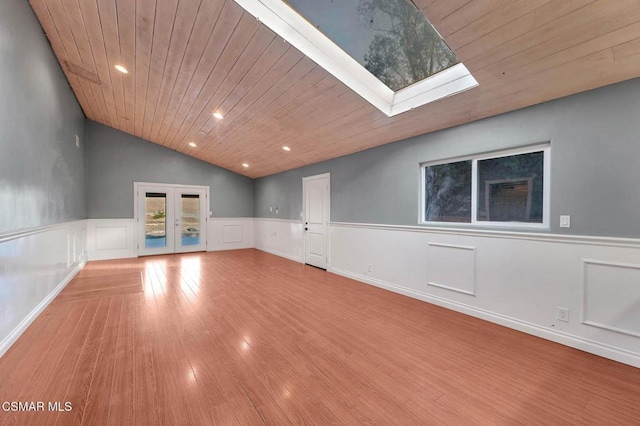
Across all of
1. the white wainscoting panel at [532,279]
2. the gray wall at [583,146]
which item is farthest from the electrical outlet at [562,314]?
the gray wall at [583,146]

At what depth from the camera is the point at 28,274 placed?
2.73 metres

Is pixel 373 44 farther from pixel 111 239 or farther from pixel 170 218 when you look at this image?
pixel 111 239

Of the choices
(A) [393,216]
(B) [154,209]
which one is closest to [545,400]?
(A) [393,216]

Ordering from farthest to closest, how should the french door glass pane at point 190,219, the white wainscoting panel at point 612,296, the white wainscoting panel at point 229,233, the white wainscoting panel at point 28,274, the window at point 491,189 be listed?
the white wainscoting panel at point 229,233 < the french door glass pane at point 190,219 < the window at point 491,189 < the white wainscoting panel at point 28,274 < the white wainscoting panel at point 612,296

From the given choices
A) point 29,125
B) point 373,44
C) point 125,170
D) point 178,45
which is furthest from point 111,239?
point 373,44

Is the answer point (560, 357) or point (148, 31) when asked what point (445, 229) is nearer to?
point (560, 357)

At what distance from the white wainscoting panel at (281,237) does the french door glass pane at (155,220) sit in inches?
100

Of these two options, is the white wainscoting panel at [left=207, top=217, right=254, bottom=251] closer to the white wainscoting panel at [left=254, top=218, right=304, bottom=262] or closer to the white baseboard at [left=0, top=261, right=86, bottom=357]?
the white wainscoting panel at [left=254, top=218, right=304, bottom=262]

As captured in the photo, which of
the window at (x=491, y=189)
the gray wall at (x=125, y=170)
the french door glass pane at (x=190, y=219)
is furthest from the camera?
the french door glass pane at (x=190, y=219)

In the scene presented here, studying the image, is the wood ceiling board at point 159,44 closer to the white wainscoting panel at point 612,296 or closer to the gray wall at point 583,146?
the gray wall at point 583,146

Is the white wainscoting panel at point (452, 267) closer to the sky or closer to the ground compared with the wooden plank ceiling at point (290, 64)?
closer to the ground

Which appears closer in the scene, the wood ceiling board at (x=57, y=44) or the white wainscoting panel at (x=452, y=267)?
the wood ceiling board at (x=57, y=44)

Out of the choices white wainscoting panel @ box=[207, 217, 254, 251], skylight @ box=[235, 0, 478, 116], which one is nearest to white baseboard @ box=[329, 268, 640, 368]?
skylight @ box=[235, 0, 478, 116]

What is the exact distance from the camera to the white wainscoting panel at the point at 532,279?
2139mm
